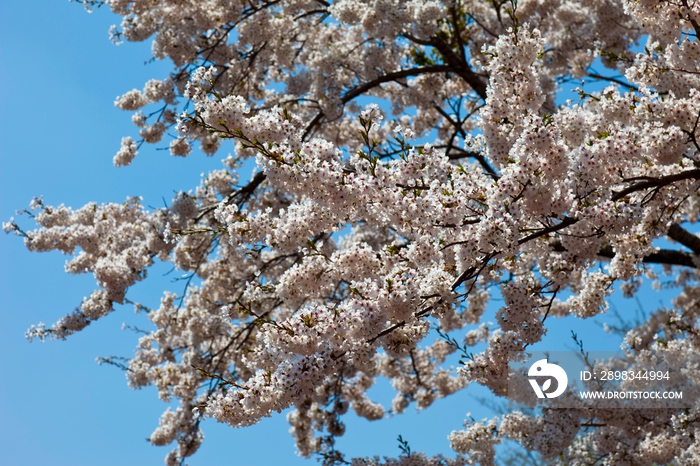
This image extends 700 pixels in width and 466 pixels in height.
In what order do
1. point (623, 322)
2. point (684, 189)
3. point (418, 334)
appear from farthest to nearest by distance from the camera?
point (623, 322)
point (684, 189)
point (418, 334)

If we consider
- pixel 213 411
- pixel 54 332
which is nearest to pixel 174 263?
pixel 54 332

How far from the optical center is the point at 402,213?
4.29 m

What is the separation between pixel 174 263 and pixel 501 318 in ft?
17.4

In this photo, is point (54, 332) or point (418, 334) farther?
point (54, 332)

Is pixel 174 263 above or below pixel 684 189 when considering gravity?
above

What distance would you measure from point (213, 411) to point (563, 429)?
15.2ft

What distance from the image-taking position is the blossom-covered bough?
14.1 ft

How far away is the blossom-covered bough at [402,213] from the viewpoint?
4.29m

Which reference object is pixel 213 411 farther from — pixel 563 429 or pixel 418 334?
pixel 563 429

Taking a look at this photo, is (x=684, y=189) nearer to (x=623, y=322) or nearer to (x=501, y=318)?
(x=501, y=318)

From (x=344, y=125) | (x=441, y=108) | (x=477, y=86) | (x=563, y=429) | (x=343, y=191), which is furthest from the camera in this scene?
(x=344, y=125)

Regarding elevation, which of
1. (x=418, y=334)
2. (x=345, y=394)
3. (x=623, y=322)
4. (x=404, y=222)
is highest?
(x=623, y=322)

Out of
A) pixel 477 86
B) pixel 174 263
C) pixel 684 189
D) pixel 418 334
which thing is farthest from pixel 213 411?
pixel 477 86

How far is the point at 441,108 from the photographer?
10.8 meters
